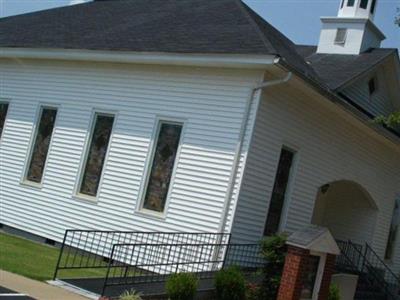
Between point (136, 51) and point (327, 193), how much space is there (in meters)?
9.22

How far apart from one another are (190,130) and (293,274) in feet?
15.3

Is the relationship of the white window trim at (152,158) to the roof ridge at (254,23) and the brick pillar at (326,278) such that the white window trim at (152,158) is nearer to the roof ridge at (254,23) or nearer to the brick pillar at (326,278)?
the roof ridge at (254,23)

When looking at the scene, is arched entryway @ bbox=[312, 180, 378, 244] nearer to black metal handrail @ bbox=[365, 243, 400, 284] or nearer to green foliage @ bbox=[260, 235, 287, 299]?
black metal handrail @ bbox=[365, 243, 400, 284]

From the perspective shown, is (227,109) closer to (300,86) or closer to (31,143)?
(300,86)

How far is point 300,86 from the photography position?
14336 millimetres

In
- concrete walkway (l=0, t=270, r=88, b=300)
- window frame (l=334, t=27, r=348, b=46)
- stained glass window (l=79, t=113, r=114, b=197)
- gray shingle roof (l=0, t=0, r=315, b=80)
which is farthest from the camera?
window frame (l=334, t=27, r=348, b=46)

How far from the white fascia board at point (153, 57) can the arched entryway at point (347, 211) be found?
7.39m

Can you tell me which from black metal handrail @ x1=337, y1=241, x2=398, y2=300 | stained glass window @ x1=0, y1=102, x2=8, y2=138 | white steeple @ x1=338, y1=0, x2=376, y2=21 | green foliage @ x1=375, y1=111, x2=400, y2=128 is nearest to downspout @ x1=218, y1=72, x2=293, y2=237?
green foliage @ x1=375, y1=111, x2=400, y2=128

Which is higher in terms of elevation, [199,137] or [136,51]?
[136,51]

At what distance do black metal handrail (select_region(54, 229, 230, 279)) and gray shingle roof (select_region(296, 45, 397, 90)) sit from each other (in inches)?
249

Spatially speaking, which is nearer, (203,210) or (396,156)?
(203,210)

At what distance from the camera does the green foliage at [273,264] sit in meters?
12.2

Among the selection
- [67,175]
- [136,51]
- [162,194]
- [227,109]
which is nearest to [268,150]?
[227,109]

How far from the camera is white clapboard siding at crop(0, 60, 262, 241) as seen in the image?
1405cm
